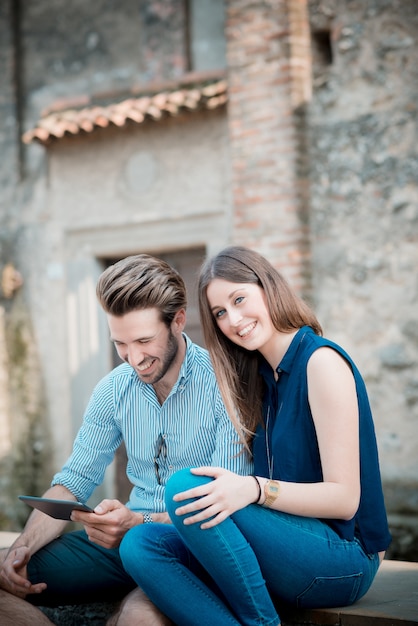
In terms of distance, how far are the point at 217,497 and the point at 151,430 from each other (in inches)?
26.3

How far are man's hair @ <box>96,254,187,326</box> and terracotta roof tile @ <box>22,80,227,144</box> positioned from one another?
389cm

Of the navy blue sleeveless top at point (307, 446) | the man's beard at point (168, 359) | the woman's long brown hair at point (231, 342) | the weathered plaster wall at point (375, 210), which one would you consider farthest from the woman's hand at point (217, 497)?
the weathered plaster wall at point (375, 210)

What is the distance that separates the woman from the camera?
7.97ft

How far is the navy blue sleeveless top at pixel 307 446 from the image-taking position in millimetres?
2602

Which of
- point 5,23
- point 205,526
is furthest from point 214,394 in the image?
point 5,23

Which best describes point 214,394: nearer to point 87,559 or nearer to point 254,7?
point 87,559

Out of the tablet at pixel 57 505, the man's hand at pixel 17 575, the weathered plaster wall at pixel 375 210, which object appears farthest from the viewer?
the weathered plaster wall at pixel 375 210

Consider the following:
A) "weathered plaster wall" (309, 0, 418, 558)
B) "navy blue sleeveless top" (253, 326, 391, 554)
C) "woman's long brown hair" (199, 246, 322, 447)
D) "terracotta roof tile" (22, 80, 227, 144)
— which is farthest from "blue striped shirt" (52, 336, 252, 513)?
"terracotta roof tile" (22, 80, 227, 144)

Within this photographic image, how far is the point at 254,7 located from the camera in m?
6.27

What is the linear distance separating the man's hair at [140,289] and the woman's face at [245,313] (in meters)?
0.32

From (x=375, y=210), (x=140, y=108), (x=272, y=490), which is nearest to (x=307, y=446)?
(x=272, y=490)

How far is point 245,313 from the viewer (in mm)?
2691

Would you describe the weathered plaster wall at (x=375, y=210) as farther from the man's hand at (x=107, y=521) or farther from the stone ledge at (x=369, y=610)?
the man's hand at (x=107, y=521)

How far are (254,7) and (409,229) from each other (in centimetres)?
208
